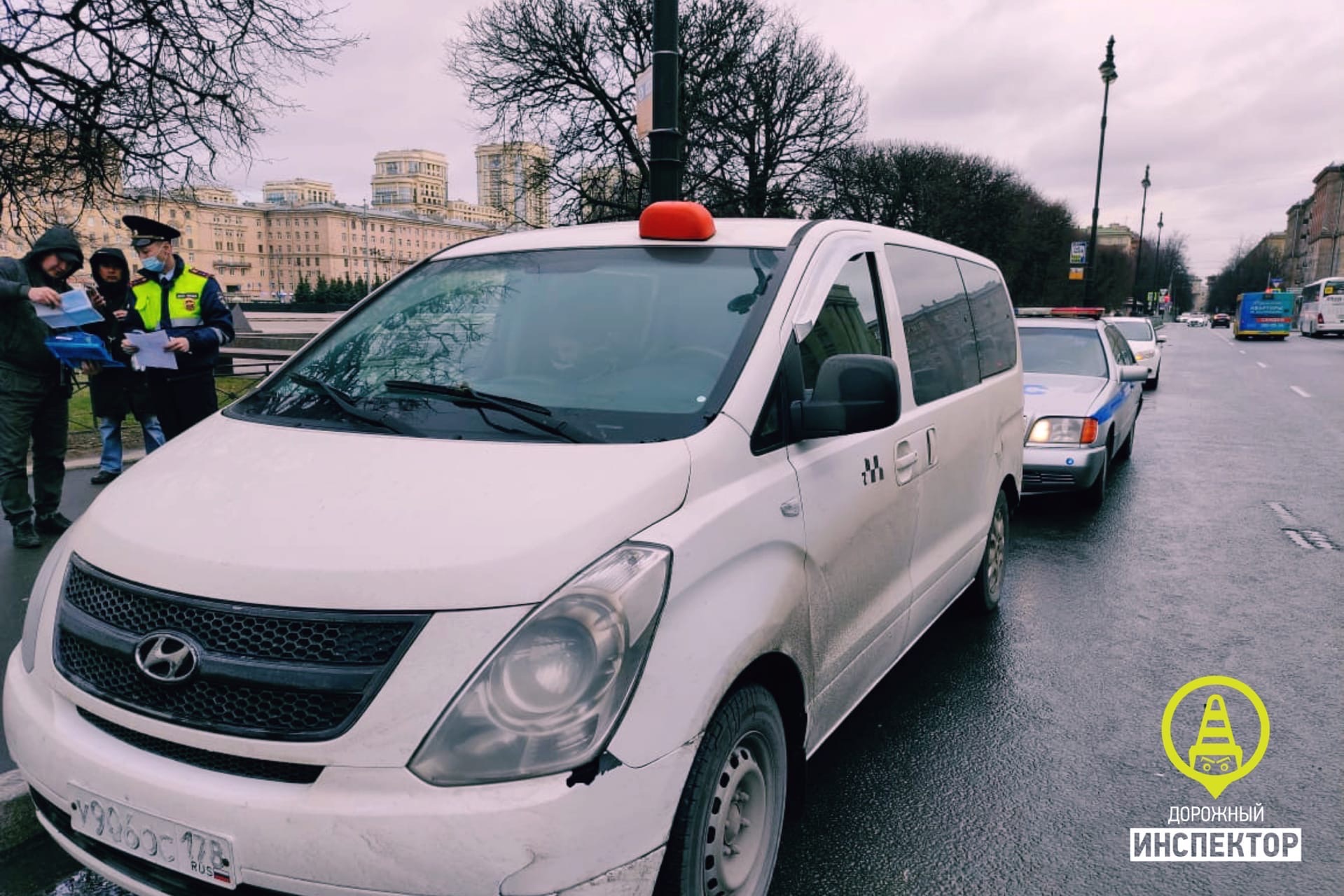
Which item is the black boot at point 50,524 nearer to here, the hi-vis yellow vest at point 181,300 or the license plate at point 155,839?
the hi-vis yellow vest at point 181,300

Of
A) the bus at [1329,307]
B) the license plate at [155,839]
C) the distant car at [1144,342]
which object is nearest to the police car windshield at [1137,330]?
the distant car at [1144,342]

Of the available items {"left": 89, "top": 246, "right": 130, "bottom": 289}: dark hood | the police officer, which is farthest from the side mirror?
{"left": 89, "top": 246, "right": 130, "bottom": 289}: dark hood

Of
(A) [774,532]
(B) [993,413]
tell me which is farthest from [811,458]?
(B) [993,413]

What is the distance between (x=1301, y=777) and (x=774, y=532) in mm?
2434

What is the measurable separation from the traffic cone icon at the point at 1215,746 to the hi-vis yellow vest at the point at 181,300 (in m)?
5.79

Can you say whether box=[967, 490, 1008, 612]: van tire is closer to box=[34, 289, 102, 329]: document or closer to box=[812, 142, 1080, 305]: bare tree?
box=[34, 289, 102, 329]: document

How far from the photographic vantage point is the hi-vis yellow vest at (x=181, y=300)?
229 inches

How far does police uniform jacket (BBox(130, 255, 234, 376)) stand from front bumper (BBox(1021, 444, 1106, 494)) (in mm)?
5909

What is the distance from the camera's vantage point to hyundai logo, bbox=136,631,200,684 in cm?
188

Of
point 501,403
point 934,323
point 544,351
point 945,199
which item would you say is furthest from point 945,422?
point 945,199

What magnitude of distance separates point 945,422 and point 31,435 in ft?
18.9

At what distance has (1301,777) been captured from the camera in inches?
132

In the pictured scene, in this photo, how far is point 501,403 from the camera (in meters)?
→ 2.52

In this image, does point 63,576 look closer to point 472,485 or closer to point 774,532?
point 472,485
